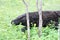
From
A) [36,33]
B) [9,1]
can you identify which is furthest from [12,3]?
[36,33]

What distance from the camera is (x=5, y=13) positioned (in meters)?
7.26

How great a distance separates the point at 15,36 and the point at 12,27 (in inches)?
21.9

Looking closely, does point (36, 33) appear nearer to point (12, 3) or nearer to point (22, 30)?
point (22, 30)

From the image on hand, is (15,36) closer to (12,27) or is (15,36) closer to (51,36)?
(12,27)

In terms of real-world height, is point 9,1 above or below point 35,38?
above

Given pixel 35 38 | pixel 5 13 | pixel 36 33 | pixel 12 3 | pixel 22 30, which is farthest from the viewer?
pixel 12 3

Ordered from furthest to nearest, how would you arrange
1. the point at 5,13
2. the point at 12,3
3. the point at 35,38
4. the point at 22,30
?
the point at 12,3, the point at 5,13, the point at 22,30, the point at 35,38

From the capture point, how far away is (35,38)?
4715 millimetres

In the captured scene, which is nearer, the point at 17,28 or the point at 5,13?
the point at 17,28

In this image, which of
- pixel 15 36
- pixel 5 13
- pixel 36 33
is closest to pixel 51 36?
pixel 36 33

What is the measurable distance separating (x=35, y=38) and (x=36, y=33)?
41 cm

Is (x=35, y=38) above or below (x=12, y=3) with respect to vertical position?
below

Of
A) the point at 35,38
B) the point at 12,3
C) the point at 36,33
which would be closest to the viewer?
the point at 35,38

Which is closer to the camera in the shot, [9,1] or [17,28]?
[17,28]
